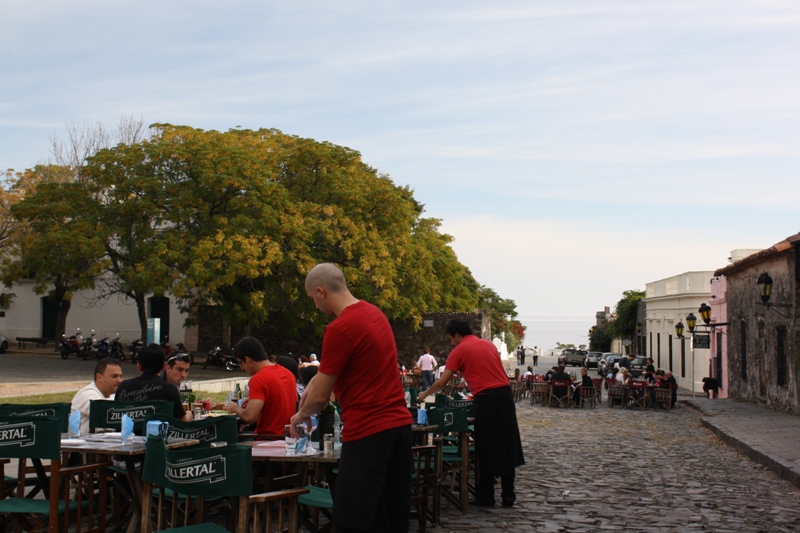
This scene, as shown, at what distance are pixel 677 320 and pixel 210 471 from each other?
39.7m

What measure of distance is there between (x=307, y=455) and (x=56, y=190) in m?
30.2

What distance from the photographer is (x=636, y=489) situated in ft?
34.6

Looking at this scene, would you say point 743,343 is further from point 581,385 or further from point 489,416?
point 489,416

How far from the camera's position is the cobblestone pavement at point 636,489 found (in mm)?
8438

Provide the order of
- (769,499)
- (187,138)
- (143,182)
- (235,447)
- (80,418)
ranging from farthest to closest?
(187,138) → (143,182) → (769,499) → (80,418) → (235,447)

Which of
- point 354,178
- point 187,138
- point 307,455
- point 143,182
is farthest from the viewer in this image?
point 354,178

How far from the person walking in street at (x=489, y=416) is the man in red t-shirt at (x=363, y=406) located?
160 inches

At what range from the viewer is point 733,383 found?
2869cm

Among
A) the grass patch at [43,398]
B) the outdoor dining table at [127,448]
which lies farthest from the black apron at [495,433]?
the grass patch at [43,398]

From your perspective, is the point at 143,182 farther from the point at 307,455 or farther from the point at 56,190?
the point at 307,455

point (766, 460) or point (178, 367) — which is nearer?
point (178, 367)

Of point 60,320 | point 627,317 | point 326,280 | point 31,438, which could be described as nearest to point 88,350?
point 60,320

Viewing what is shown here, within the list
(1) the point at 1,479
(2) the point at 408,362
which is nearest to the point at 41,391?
(1) the point at 1,479

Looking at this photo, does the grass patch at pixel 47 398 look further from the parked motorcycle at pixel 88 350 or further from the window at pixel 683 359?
the window at pixel 683 359
